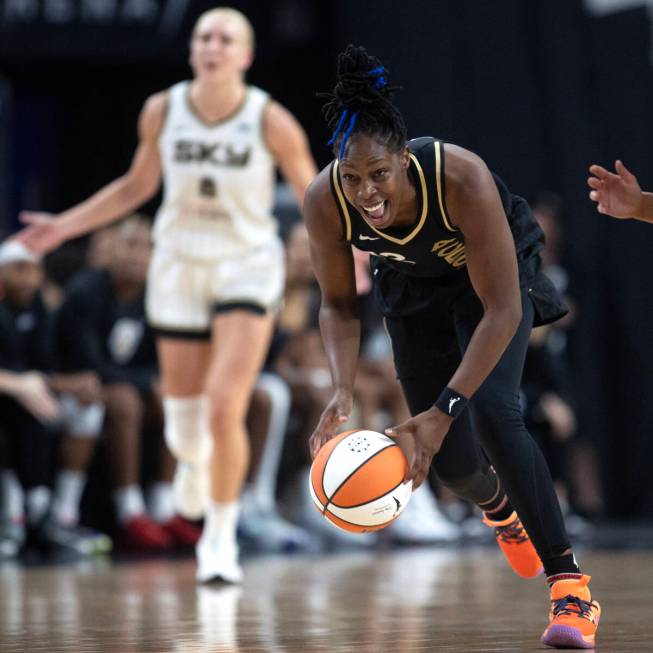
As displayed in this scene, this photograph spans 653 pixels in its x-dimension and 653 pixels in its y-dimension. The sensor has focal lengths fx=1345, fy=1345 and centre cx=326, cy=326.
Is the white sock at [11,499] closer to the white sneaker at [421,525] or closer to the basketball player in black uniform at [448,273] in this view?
the white sneaker at [421,525]

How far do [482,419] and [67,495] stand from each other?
16.2 ft

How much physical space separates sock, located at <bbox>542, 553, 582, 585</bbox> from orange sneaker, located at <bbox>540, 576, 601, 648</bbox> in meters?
0.01

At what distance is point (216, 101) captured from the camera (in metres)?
5.70

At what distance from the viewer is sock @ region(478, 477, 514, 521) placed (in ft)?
13.3

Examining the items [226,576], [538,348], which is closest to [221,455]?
[226,576]

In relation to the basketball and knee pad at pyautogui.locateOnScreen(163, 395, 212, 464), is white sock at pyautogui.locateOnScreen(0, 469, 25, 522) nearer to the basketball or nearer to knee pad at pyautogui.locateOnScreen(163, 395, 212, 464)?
knee pad at pyautogui.locateOnScreen(163, 395, 212, 464)

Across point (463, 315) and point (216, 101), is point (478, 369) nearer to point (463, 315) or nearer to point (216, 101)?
point (463, 315)

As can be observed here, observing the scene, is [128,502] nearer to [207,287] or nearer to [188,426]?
[188,426]

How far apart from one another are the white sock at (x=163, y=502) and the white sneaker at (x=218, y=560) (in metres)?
2.74

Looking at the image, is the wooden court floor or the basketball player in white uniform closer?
the wooden court floor

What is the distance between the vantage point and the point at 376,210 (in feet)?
10.7

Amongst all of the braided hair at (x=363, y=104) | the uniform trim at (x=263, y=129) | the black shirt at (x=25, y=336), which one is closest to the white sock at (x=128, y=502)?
the black shirt at (x=25, y=336)

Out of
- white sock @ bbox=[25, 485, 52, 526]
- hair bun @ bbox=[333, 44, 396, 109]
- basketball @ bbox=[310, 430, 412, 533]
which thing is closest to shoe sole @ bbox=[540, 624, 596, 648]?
basketball @ bbox=[310, 430, 412, 533]

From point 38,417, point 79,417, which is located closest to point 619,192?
point 38,417
